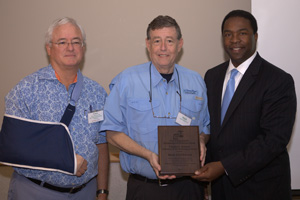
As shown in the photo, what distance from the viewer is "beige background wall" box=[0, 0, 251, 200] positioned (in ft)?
12.5

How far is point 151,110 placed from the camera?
2527 millimetres

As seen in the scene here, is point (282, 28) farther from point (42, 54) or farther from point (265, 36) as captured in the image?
point (42, 54)

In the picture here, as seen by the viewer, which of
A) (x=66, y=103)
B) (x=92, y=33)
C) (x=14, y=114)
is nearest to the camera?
(x=14, y=114)

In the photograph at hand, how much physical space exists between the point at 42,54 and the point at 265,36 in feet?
8.78

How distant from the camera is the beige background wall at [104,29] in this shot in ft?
12.5

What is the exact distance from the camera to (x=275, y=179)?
2.49 m

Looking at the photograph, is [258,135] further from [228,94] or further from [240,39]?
[240,39]

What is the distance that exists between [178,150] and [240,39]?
1.14 metres

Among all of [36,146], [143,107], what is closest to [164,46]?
[143,107]

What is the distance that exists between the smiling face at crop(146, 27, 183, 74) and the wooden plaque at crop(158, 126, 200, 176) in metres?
0.61

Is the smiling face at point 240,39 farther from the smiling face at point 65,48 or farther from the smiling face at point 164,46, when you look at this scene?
the smiling face at point 65,48

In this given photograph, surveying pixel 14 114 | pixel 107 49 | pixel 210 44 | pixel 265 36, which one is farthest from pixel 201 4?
pixel 14 114

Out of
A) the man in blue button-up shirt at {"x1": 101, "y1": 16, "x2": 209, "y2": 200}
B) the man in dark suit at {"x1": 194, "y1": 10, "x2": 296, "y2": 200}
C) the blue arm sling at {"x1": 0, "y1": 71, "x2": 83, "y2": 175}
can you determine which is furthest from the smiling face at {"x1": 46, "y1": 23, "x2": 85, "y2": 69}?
the man in dark suit at {"x1": 194, "y1": 10, "x2": 296, "y2": 200}

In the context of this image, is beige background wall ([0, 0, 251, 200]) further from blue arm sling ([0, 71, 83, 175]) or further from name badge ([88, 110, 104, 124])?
blue arm sling ([0, 71, 83, 175])
